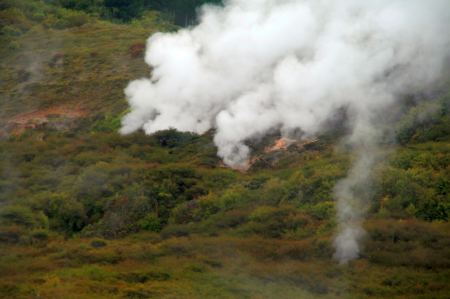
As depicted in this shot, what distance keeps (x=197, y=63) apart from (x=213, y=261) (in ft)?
56.5

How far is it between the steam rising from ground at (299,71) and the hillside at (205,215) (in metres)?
1.04

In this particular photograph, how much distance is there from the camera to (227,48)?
38000mm

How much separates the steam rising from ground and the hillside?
3.42 feet

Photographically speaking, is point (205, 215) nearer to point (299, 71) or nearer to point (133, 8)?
point (299, 71)

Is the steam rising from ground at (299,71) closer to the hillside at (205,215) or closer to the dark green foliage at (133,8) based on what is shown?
the hillside at (205,215)

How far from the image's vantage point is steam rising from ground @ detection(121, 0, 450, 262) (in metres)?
32.3

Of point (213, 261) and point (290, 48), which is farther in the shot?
point (290, 48)

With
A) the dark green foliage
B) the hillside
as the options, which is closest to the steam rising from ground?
the hillside

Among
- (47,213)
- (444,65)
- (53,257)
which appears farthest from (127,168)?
(444,65)

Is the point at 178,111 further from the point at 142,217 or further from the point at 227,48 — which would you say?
the point at 142,217

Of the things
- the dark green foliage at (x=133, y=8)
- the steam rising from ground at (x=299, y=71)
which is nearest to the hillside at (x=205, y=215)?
the steam rising from ground at (x=299, y=71)

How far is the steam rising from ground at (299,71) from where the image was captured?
3231 centimetres

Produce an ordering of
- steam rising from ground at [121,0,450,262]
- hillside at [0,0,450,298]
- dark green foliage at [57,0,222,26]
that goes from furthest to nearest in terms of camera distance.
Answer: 1. dark green foliage at [57,0,222,26]
2. steam rising from ground at [121,0,450,262]
3. hillside at [0,0,450,298]

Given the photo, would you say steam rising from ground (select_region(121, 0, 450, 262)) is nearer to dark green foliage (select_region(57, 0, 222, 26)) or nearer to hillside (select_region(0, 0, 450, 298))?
hillside (select_region(0, 0, 450, 298))
